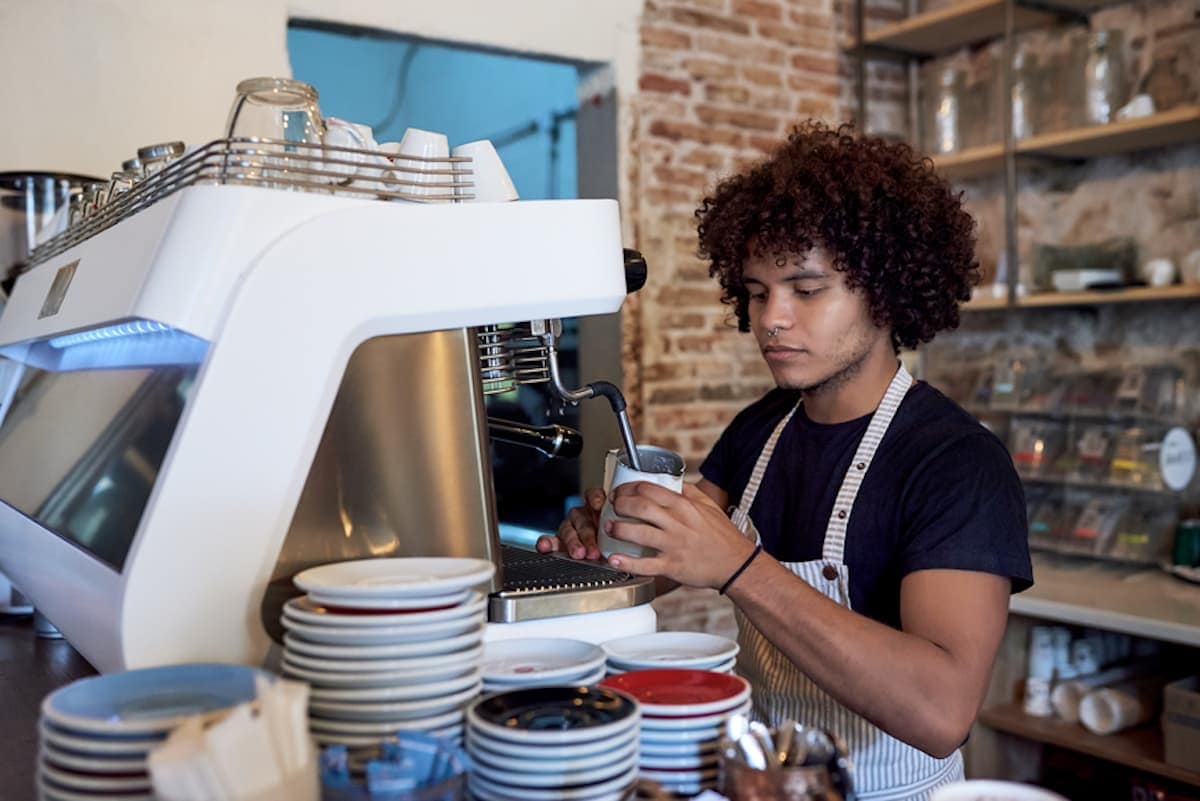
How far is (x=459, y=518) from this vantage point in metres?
1.18

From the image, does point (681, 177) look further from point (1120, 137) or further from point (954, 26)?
point (1120, 137)

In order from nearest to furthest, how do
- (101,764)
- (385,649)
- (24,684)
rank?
(101,764), (385,649), (24,684)

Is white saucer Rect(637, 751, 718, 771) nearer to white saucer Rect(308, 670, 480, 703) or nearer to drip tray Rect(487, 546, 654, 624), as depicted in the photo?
white saucer Rect(308, 670, 480, 703)

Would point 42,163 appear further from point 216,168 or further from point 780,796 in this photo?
point 780,796

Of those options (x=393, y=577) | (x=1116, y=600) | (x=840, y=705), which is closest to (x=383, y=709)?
(x=393, y=577)

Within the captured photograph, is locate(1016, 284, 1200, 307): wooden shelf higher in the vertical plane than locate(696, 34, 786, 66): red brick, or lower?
lower

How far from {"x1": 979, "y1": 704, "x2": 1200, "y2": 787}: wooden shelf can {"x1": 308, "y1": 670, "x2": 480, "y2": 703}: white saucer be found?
2.26 m

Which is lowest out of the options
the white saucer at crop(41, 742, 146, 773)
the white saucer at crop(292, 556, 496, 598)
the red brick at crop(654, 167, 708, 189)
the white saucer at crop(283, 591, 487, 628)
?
the white saucer at crop(41, 742, 146, 773)

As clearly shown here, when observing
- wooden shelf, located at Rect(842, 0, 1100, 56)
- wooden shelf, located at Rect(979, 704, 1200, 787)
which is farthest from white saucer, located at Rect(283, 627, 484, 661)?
wooden shelf, located at Rect(842, 0, 1100, 56)

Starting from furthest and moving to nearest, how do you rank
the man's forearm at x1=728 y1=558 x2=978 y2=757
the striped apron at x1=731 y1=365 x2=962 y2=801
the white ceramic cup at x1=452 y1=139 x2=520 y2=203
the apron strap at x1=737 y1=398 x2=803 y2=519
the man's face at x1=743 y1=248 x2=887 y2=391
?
the apron strap at x1=737 y1=398 x2=803 y2=519 < the man's face at x1=743 y1=248 x2=887 y2=391 < the striped apron at x1=731 y1=365 x2=962 y2=801 < the man's forearm at x1=728 y1=558 x2=978 y2=757 < the white ceramic cup at x1=452 y1=139 x2=520 y2=203

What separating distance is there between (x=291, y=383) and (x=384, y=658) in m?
0.32

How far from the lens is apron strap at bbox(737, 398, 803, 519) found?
6.13 feet

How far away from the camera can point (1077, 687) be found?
282 centimetres

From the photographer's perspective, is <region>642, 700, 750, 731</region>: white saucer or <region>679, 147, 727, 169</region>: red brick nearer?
<region>642, 700, 750, 731</region>: white saucer
